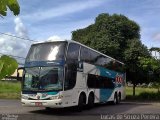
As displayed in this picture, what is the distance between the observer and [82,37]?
36344 millimetres

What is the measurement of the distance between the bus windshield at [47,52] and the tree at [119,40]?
657 inches

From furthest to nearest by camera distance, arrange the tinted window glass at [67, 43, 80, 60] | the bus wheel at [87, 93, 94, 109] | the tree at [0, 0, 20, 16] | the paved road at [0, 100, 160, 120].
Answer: the bus wheel at [87, 93, 94, 109] < the tinted window glass at [67, 43, 80, 60] < the paved road at [0, 100, 160, 120] < the tree at [0, 0, 20, 16]

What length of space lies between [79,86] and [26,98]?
2650 mm

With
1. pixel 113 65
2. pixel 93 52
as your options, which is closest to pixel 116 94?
pixel 113 65

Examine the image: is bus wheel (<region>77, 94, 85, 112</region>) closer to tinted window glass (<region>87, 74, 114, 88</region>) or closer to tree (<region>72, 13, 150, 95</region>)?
tinted window glass (<region>87, 74, 114, 88</region>)

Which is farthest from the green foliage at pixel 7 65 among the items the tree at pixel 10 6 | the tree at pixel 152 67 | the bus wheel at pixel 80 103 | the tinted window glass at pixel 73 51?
the tree at pixel 152 67

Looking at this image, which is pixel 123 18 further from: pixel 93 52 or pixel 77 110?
pixel 77 110

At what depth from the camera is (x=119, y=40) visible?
110 feet

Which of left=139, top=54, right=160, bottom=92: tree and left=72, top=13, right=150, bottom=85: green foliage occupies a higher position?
left=72, top=13, right=150, bottom=85: green foliage

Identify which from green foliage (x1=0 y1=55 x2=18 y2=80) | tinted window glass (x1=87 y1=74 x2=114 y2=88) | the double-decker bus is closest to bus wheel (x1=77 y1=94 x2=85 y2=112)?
the double-decker bus

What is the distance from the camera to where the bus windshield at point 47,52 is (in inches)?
627

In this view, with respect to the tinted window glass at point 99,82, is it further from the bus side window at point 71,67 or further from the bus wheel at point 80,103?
the bus side window at point 71,67

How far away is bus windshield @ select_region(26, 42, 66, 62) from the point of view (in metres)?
15.9

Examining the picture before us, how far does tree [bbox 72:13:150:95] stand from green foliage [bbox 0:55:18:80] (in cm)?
3133
